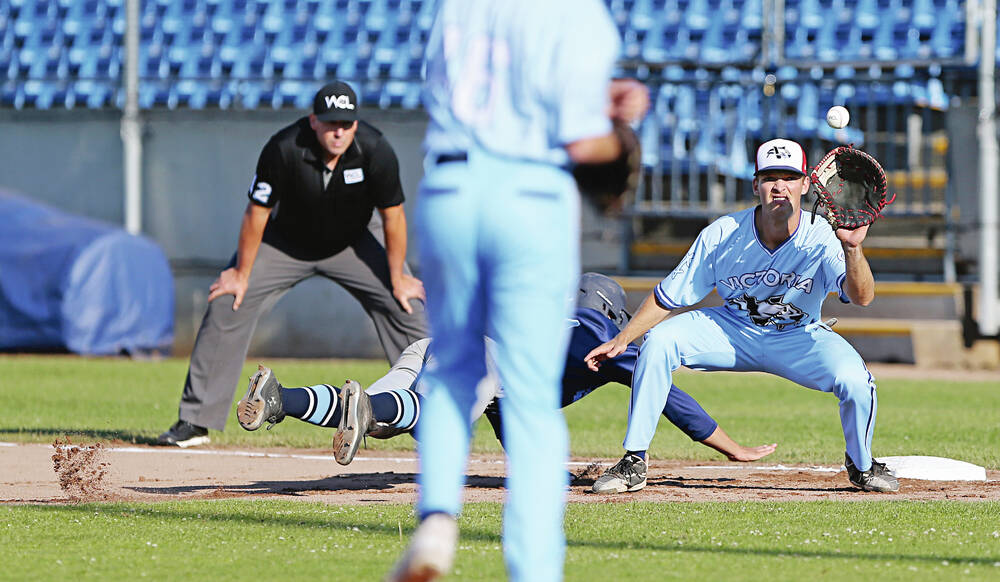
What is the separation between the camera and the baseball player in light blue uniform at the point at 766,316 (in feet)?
21.2

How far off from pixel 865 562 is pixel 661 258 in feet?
39.1

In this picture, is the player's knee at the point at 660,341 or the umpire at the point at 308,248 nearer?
the player's knee at the point at 660,341

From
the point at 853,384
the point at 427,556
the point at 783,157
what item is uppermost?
the point at 783,157

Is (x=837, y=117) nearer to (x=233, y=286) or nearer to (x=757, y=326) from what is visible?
(x=757, y=326)

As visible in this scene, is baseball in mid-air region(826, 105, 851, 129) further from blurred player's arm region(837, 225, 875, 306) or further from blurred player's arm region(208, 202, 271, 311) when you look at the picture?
blurred player's arm region(208, 202, 271, 311)

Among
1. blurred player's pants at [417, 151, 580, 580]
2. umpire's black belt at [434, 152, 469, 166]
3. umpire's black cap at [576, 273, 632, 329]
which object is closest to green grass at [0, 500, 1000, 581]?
blurred player's pants at [417, 151, 580, 580]

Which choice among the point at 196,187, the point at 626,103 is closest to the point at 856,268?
the point at 626,103

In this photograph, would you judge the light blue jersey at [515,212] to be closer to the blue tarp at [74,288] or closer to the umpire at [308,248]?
the umpire at [308,248]

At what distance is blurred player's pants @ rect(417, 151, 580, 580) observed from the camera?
3.23 m

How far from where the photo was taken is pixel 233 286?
8.29 metres

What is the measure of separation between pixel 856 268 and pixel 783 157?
66 centimetres

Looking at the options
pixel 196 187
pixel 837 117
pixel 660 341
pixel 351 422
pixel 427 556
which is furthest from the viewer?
pixel 196 187

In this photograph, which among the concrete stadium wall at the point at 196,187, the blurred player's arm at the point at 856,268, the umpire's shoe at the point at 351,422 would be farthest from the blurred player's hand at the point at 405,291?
the concrete stadium wall at the point at 196,187

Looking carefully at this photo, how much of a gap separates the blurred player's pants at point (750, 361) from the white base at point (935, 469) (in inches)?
25.3
